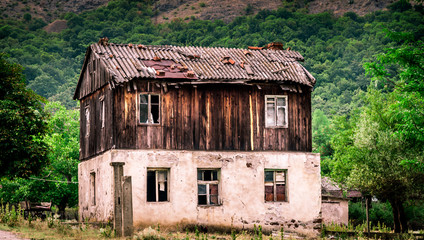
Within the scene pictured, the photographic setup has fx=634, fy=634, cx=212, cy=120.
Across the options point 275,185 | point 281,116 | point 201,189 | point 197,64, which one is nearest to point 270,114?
point 281,116

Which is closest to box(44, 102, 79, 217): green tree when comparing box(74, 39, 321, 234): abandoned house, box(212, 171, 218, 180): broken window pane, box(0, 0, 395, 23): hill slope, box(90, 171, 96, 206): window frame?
box(90, 171, 96, 206): window frame

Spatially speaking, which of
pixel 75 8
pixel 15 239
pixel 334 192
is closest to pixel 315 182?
pixel 15 239

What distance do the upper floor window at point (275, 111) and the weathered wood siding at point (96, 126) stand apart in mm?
7374

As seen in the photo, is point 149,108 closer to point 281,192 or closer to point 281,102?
point 281,102

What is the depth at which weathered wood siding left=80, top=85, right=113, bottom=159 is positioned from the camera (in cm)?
2816

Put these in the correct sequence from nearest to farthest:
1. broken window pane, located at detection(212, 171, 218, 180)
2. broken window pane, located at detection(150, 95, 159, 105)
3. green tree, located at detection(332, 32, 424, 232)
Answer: broken window pane, located at detection(150, 95, 159, 105) → broken window pane, located at detection(212, 171, 218, 180) → green tree, located at detection(332, 32, 424, 232)

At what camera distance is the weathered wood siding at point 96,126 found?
28.2 meters

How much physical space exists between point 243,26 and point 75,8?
223ft

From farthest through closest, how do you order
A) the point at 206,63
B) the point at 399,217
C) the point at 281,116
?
the point at 399,217, the point at 206,63, the point at 281,116

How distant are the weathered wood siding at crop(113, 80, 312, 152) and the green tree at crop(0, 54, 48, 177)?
16.9 feet

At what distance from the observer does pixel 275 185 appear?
29.6 m

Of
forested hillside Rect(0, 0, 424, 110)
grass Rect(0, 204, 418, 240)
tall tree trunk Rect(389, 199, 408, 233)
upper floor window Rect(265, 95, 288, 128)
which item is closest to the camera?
grass Rect(0, 204, 418, 240)

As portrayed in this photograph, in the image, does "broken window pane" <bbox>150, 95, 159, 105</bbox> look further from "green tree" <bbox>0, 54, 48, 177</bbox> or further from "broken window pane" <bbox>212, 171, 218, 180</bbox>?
"green tree" <bbox>0, 54, 48, 177</bbox>

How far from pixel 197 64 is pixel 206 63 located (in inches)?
20.2
